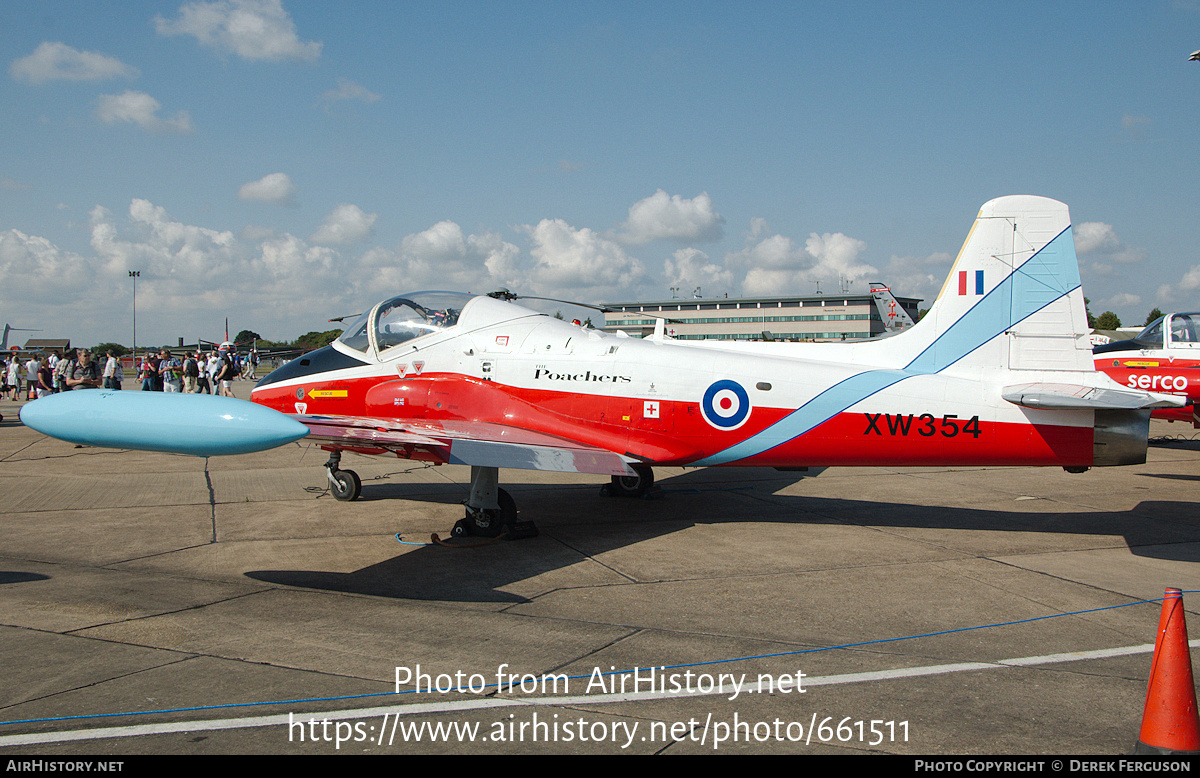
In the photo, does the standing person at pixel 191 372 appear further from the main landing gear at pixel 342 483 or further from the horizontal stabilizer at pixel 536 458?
the horizontal stabilizer at pixel 536 458

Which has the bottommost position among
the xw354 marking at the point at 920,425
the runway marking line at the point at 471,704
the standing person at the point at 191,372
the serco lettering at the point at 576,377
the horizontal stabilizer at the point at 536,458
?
the runway marking line at the point at 471,704

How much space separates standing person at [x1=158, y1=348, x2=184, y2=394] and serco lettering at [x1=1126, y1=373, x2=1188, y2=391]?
2596cm

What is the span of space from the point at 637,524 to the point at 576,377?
2.07m

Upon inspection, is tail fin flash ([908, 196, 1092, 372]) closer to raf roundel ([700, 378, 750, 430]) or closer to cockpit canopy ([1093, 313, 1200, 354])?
raf roundel ([700, 378, 750, 430])

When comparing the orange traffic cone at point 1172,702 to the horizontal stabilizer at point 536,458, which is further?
the horizontal stabilizer at point 536,458

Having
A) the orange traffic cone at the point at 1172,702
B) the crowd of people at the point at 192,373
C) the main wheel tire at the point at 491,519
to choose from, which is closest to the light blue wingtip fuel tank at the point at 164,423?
the main wheel tire at the point at 491,519

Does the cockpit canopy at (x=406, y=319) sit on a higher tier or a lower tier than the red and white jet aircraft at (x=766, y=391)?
higher

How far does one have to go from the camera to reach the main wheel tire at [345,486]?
1040cm

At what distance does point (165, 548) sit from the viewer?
775cm

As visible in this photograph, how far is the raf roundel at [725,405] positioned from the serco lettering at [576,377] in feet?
3.32

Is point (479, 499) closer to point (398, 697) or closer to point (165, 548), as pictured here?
point (165, 548)

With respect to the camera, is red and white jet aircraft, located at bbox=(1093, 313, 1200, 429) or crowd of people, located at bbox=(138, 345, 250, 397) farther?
crowd of people, located at bbox=(138, 345, 250, 397)

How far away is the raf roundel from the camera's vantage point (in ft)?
27.9

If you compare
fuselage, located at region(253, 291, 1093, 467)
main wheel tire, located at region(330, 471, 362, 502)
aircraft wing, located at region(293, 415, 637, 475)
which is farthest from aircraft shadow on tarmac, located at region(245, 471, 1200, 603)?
fuselage, located at region(253, 291, 1093, 467)
